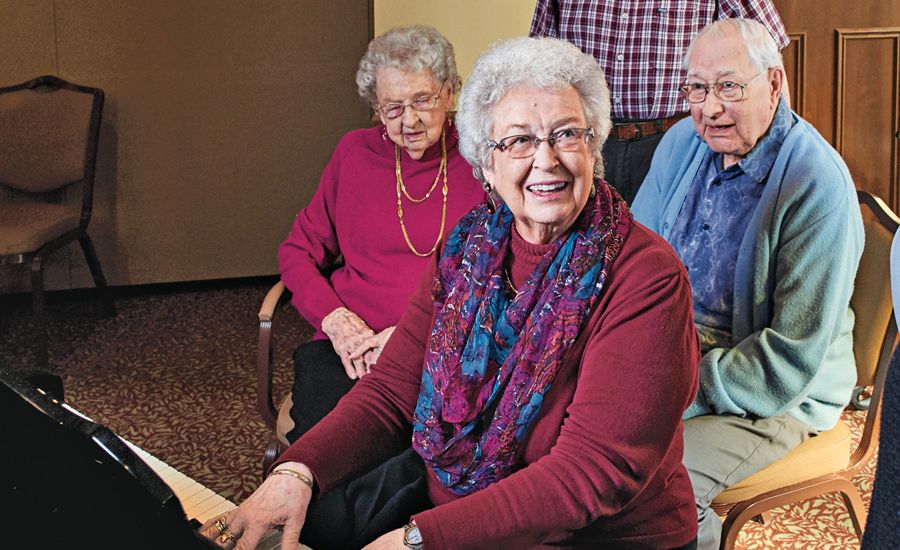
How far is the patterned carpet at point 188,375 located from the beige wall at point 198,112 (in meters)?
0.22

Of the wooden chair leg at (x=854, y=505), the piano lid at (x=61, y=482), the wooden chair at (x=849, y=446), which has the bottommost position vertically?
the wooden chair leg at (x=854, y=505)

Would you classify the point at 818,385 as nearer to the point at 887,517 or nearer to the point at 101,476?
the point at 887,517

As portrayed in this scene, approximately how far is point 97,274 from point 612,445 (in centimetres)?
388

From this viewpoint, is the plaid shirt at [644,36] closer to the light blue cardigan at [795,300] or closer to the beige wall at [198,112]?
the light blue cardigan at [795,300]

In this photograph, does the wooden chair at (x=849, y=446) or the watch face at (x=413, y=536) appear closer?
the watch face at (x=413, y=536)

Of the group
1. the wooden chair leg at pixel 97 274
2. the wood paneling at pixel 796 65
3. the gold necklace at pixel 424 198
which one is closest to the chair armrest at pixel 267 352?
the gold necklace at pixel 424 198

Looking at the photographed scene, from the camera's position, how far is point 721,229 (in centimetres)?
226

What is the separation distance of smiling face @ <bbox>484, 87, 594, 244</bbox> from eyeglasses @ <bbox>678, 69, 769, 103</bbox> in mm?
757

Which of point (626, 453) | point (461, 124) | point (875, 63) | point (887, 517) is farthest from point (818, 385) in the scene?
point (875, 63)

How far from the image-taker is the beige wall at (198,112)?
486 centimetres

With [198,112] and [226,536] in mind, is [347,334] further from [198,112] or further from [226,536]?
[198,112]

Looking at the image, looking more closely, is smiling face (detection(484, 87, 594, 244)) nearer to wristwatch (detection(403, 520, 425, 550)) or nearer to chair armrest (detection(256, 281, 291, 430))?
wristwatch (detection(403, 520, 425, 550))

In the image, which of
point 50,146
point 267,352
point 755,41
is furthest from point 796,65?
point 50,146

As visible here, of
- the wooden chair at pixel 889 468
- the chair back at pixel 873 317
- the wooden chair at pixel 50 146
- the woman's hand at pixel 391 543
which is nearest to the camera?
the wooden chair at pixel 889 468
